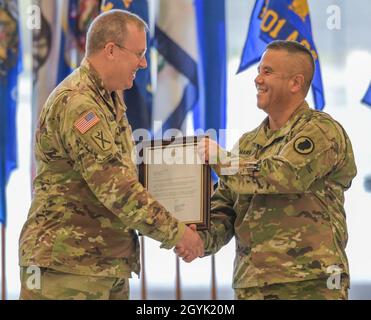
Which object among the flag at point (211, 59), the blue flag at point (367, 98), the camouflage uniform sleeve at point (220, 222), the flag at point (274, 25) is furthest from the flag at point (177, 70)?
the camouflage uniform sleeve at point (220, 222)

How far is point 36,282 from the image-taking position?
110 inches

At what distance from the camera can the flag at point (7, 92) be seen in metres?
4.59

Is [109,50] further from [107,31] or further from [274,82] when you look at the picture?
[274,82]

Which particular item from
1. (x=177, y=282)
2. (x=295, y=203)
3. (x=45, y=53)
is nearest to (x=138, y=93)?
(x=45, y=53)

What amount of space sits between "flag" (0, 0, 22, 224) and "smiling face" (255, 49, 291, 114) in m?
2.00

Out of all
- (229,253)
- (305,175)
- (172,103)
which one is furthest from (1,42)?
(305,175)

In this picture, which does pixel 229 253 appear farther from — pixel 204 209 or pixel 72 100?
pixel 72 100

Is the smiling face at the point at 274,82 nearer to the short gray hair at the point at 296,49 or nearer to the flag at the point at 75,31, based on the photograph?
the short gray hair at the point at 296,49

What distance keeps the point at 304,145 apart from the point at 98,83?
81cm

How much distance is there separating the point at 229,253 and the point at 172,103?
0.99m

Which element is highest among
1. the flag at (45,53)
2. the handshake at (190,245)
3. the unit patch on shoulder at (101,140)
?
the flag at (45,53)

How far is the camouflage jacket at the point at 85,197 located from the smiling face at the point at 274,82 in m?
0.62

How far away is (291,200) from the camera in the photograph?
293cm

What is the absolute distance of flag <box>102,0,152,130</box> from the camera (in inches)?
180
